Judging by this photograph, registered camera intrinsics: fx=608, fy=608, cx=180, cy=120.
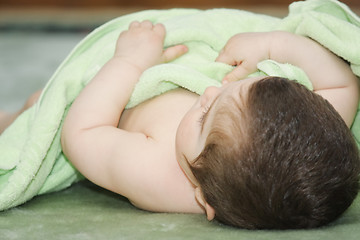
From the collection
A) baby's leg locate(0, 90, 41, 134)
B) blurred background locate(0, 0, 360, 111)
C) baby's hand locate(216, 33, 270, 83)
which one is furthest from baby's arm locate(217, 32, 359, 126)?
blurred background locate(0, 0, 360, 111)

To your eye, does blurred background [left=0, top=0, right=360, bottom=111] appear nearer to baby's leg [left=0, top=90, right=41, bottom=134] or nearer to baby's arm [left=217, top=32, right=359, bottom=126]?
baby's leg [left=0, top=90, right=41, bottom=134]

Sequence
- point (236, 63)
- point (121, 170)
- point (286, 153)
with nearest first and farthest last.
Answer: point (286, 153) < point (121, 170) < point (236, 63)

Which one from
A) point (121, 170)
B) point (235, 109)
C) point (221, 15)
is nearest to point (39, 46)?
point (221, 15)

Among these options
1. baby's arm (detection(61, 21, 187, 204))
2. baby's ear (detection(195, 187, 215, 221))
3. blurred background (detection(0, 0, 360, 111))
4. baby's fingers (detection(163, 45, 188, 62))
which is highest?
baby's fingers (detection(163, 45, 188, 62))

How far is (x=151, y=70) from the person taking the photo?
1.03 m

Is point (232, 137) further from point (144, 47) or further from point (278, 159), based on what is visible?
point (144, 47)

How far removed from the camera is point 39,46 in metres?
2.39

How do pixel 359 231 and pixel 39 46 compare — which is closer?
pixel 359 231

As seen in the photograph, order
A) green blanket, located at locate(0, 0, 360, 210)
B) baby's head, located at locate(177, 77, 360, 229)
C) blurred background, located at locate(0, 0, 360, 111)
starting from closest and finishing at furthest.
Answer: baby's head, located at locate(177, 77, 360, 229)
green blanket, located at locate(0, 0, 360, 210)
blurred background, located at locate(0, 0, 360, 111)

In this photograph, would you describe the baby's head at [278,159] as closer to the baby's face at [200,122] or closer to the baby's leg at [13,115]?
the baby's face at [200,122]

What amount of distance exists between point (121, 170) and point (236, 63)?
0.98 ft

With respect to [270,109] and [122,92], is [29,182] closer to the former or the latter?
[122,92]

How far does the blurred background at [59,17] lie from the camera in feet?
7.75

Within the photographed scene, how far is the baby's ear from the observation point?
84 centimetres
